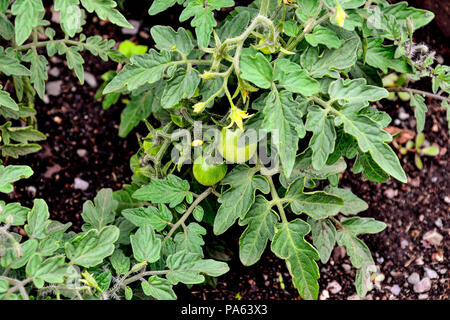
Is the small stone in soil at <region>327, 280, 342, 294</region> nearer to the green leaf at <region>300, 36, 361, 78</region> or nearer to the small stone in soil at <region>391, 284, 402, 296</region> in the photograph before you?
the small stone in soil at <region>391, 284, 402, 296</region>

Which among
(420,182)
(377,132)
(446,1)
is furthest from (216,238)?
(446,1)

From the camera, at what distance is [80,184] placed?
7.74 ft

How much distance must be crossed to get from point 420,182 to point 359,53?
91 centimetres

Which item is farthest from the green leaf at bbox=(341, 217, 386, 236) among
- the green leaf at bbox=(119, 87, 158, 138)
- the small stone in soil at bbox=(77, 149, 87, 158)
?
the small stone in soil at bbox=(77, 149, 87, 158)

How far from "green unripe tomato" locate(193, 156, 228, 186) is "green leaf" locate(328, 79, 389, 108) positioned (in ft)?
1.39

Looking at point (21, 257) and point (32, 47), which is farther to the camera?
point (32, 47)

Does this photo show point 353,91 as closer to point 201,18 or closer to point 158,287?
point 201,18

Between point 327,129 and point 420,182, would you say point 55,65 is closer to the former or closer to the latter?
point 327,129

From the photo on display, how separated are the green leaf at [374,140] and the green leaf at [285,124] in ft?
0.49

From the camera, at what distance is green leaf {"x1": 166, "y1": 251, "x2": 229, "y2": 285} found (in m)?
1.45

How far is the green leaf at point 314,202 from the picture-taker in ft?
5.13

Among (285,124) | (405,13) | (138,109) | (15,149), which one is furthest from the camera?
(138,109)

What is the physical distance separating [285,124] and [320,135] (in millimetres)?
117

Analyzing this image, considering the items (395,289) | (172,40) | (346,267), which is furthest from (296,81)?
(395,289)
